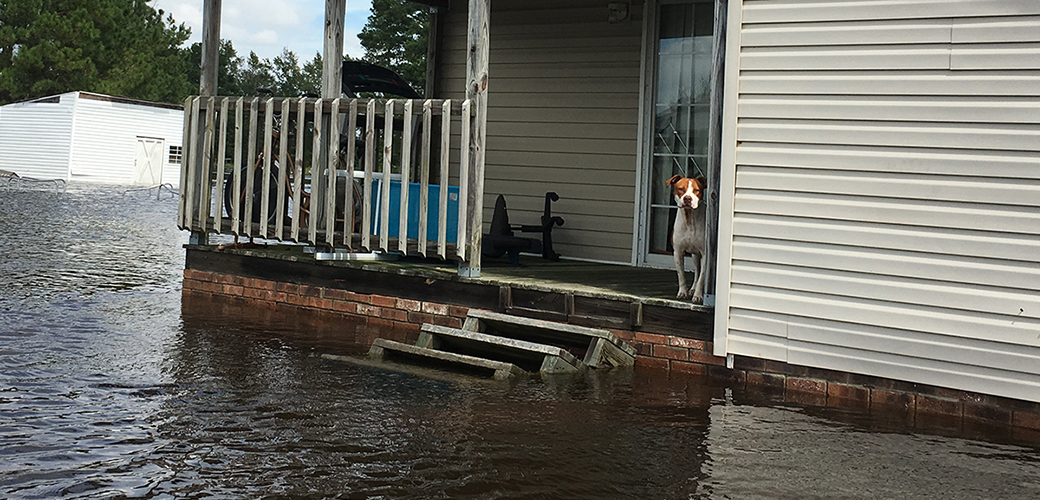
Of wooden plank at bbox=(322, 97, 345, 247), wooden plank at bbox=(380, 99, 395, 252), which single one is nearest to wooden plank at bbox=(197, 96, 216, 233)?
wooden plank at bbox=(322, 97, 345, 247)

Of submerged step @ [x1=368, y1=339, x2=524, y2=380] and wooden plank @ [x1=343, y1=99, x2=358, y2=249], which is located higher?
wooden plank @ [x1=343, y1=99, x2=358, y2=249]

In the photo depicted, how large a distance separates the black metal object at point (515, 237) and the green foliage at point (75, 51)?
112ft

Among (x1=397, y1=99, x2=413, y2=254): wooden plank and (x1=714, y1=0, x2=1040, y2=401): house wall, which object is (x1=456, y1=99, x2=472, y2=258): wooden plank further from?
(x1=714, y1=0, x2=1040, y2=401): house wall

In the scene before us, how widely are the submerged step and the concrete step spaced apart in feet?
0.43

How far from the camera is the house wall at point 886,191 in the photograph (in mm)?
5250

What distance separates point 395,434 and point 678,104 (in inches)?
203

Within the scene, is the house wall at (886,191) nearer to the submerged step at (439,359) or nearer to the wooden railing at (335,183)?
the submerged step at (439,359)

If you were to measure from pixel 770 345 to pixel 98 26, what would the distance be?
40744 mm

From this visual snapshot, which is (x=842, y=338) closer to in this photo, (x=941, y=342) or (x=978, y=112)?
(x=941, y=342)

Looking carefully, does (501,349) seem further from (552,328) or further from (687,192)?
(687,192)

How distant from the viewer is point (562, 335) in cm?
686

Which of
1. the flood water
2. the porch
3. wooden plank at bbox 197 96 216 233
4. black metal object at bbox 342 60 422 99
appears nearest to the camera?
the flood water

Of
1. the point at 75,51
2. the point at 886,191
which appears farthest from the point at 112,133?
the point at 886,191

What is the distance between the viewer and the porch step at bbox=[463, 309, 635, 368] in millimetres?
6480
